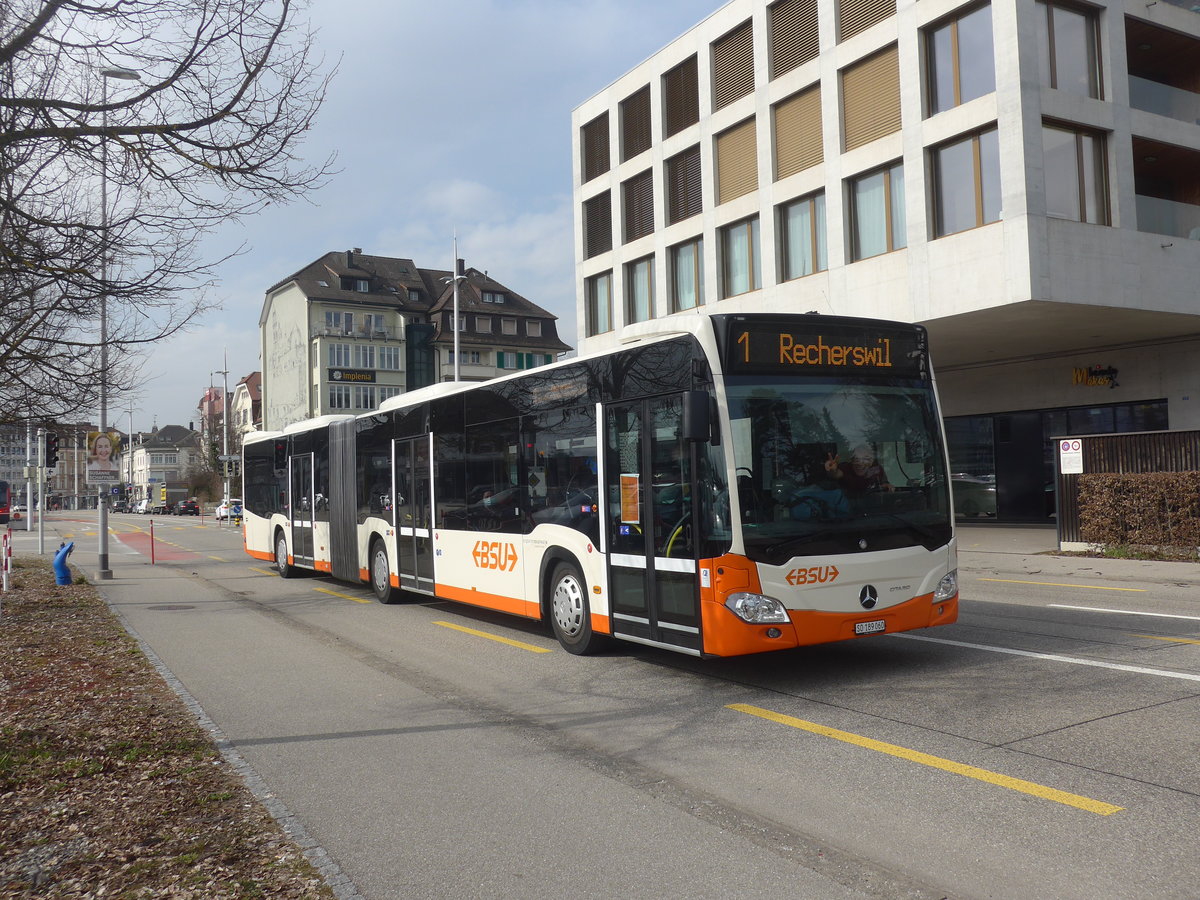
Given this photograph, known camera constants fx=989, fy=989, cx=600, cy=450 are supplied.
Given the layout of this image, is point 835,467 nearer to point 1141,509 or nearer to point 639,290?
point 1141,509

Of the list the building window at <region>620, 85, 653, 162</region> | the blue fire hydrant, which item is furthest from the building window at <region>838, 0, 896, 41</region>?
the blue fire hydrant

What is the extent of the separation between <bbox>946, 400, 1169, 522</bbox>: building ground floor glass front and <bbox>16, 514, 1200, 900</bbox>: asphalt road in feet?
55.6

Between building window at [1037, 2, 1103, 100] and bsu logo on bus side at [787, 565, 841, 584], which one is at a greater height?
building window at [1037, 2, 1103, 100]

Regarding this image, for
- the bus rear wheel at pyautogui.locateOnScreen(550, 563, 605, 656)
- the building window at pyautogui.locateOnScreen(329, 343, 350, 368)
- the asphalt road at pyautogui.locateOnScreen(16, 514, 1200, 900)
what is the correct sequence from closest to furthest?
the asphalt road at pyautogui.locateOnScreen(16, 514, 1200, 900) < the bus rear wheel at pyautogui.locateOnScreen(550, 563, 605, 656) < the building window at pyautogui.locateOnScreen(329, 343, 350, 368)

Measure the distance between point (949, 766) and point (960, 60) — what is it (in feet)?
65.4

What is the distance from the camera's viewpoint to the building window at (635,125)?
3234cm

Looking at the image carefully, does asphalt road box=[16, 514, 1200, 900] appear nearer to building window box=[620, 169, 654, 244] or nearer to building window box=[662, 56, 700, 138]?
building window box=[662, 56, 700, 138]

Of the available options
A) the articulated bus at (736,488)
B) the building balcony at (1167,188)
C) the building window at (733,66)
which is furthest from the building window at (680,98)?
the articulated bus at (736,488)

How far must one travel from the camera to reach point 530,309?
88312 mm

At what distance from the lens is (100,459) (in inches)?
843

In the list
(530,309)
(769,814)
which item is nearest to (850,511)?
(769,814)

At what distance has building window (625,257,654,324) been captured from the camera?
32.8 metres

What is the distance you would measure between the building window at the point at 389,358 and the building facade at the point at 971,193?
51578mm

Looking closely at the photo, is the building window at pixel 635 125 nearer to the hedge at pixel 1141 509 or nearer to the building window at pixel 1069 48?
the building window at pixel 1069 48
